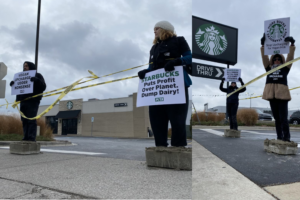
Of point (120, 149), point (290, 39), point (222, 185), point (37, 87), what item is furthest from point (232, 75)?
point (120, 149)

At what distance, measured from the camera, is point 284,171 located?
1618mm

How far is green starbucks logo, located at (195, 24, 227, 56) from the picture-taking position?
4.42ft

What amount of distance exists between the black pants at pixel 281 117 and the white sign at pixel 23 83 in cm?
351

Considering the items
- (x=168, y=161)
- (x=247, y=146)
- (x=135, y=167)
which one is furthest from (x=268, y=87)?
(x=135, y=167)

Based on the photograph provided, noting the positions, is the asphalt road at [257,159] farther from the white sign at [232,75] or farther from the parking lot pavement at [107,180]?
the white sign at [232,75]

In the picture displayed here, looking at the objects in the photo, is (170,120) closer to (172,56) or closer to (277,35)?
(172,56)

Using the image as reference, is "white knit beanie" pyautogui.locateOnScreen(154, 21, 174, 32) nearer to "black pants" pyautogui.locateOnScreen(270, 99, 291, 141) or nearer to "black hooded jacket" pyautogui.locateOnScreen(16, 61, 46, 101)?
"black pants" pyautogui.locateOnScreen(270, 99, 291, 141)

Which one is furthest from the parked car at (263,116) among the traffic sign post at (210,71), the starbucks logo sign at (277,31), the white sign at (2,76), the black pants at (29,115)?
the white sign at (2,76)

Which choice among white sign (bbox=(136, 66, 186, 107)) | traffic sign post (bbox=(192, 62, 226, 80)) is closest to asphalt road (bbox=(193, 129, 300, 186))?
white sign (bbox=(136, 66, 186, 107))

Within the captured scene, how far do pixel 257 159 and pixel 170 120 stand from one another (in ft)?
2.53

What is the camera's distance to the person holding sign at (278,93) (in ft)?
5.23

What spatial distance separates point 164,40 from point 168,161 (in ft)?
3.53

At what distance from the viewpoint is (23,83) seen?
162 inches

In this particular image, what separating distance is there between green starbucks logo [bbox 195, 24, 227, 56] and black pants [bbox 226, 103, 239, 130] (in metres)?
0.40
